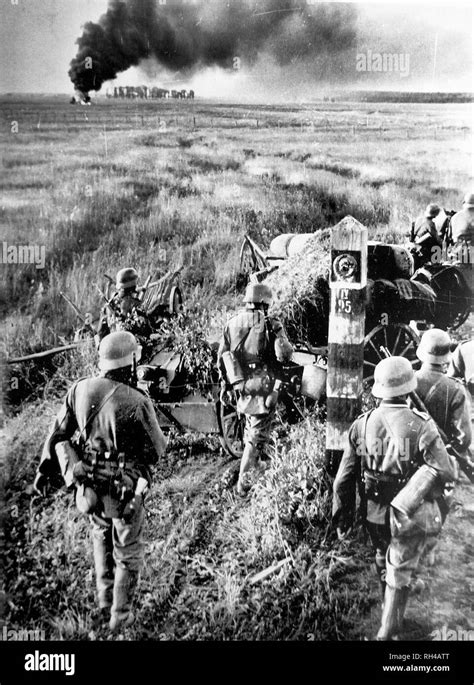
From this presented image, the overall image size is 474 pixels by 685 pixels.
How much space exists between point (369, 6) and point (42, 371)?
359 cm

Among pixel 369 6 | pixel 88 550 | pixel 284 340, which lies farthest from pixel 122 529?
pixel 369 6

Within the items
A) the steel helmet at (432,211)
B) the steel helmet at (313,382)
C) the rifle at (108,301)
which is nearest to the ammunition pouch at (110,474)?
the rifle at (108,301)

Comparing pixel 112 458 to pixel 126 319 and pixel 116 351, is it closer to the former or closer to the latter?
pixel 116 351

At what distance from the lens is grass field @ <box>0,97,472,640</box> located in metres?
4.00

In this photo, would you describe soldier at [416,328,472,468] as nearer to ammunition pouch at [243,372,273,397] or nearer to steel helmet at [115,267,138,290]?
ammunition pouch at [243,372,273,397]

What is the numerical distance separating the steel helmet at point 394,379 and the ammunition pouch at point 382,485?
49cm

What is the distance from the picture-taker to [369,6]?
4.49 meters

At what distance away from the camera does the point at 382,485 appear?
3.84 m

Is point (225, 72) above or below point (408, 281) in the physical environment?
above

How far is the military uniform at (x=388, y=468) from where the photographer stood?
3.79 m

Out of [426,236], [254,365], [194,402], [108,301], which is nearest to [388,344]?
[426,236]

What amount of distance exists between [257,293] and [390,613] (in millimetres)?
2256

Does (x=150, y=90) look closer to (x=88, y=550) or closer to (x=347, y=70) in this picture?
(x=347, y=70)

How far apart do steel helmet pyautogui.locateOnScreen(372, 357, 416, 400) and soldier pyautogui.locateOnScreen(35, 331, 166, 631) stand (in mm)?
1446
